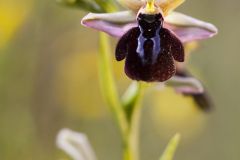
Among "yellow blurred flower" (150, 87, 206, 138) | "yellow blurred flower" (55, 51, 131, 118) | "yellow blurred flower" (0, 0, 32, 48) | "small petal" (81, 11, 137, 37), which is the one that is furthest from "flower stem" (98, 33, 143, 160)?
"yellow blurred flower" (150, 87, 206, 138)

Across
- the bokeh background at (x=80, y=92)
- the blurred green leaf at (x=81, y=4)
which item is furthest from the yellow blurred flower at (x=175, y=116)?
the blurred green leaf at (x=81, y=4)

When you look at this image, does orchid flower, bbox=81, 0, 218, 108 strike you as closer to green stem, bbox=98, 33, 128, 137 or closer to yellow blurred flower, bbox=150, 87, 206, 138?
green stem, bbox=98, 33, 128, 137

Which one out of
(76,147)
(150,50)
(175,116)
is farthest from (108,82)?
(175,116)

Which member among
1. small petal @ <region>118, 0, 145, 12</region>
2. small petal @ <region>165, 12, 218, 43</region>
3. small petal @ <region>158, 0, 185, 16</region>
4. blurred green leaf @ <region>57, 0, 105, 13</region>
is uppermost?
blurred green leaf @ <region>57, 0, 105, 13</region>

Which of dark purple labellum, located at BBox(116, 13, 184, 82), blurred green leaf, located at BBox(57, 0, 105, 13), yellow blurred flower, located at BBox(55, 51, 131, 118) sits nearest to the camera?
dark purple labellum, located at BBox(116, 13, 184, 82)

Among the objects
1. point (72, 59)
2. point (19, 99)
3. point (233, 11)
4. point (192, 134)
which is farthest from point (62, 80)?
point (233, 11)

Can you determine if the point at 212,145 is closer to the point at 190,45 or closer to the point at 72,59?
the point at 72,59

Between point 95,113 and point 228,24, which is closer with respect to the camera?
point 95,113
